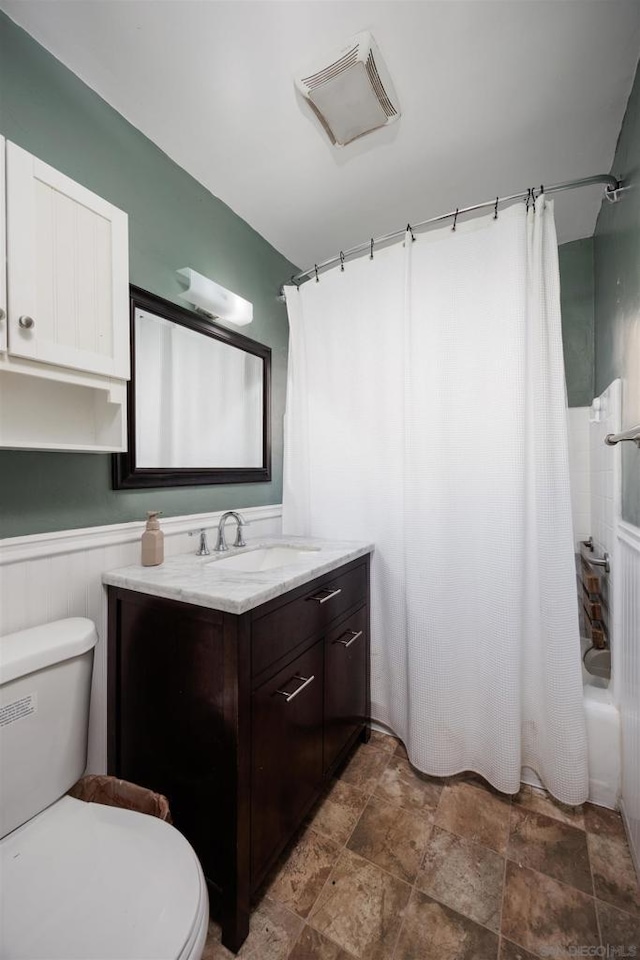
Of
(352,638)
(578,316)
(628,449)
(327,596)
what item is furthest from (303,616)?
(578,316)

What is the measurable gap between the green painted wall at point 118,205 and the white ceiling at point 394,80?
0.06m

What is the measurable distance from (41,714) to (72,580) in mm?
353

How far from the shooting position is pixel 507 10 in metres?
1.04

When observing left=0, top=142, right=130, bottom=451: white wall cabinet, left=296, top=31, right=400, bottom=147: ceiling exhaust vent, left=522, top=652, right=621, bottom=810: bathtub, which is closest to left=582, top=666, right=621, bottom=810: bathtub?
left=522, top=652, right=621, bottom=810: bathtub

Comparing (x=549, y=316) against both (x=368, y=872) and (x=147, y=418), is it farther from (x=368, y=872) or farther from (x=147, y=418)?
(x=368, y=872)

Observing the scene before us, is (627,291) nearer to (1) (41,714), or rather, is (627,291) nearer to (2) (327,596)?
(2) (327,596)

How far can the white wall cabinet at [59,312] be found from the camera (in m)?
0.85

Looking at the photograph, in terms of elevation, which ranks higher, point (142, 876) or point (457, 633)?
point (457, 633)

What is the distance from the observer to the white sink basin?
60.8 inches

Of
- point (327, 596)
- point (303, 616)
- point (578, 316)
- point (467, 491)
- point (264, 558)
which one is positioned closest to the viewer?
point (303, 616)

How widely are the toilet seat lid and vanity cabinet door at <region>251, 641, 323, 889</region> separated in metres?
0.26

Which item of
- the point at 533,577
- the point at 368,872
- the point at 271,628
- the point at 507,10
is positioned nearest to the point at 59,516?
the point at 271,628

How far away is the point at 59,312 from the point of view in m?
0.93

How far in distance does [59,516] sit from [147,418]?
1.45ft
